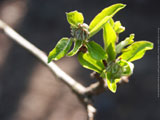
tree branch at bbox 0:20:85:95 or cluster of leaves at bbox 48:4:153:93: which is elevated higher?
tree branch at bbox 0:20:85:95

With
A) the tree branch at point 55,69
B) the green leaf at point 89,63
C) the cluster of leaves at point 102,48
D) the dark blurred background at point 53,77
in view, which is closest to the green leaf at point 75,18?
the cluster of leaves at point 102,48

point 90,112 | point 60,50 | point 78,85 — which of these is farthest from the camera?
point 78,85

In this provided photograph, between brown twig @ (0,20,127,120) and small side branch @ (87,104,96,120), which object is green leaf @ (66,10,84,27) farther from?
small side branch @ (87,104,96,120)

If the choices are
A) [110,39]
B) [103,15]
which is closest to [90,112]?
[110,39]

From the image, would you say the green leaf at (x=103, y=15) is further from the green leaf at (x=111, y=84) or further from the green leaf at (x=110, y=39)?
the green leaf at (x=111, y=84)

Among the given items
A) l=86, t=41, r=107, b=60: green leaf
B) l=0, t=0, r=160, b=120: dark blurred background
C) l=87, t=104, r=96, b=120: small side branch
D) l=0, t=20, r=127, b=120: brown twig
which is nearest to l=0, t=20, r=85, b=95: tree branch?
l=0, t=20, r=127, b=120: brown twig

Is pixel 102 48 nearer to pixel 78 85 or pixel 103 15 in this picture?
pixel 103 15

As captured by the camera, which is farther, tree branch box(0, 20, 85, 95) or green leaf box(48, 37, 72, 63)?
tree branch box(0, 20, 85, 95)
